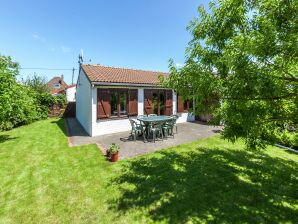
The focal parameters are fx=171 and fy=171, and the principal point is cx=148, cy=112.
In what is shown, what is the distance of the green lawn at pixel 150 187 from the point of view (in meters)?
3.92

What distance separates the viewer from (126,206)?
4.21 meters

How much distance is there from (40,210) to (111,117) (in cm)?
768

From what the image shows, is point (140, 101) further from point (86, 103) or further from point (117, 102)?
point (86, 103)

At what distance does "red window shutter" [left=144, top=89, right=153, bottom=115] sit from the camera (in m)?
13.0

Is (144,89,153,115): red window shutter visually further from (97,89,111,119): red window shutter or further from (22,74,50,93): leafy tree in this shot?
(22,74,50,93): leafy tree

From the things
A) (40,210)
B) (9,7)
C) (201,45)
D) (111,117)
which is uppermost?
(9,7)

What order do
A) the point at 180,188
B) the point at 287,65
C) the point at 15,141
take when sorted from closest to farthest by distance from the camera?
the point at 287,65, the point at 180,188, the point at 15,141

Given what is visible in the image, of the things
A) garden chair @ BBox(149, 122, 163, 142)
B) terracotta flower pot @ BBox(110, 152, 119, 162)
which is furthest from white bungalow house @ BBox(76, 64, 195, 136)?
terracotta flower pot @ BBox(110, 152, 119, 162)

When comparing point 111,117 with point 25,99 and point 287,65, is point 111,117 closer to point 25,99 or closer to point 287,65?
point 25,99

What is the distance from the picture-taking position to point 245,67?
308 centimetres

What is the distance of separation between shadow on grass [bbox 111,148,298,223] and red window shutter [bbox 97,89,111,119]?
5.00 metres

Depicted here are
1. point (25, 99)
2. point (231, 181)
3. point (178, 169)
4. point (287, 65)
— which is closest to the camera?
point (287, 65)

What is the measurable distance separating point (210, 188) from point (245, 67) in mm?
3587

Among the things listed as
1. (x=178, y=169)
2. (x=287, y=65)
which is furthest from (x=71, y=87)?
(x=287, y=65)
